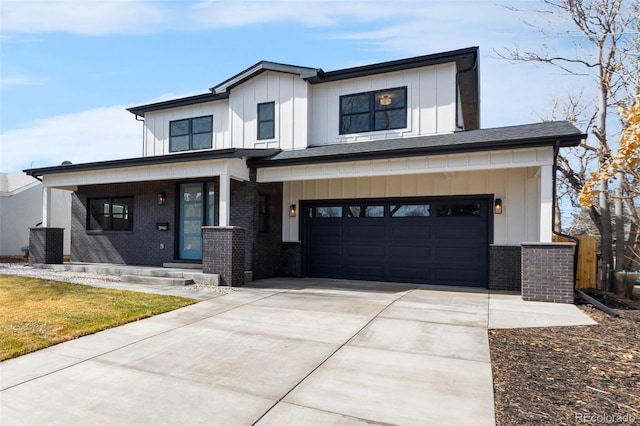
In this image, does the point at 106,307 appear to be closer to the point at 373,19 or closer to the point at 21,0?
the point at 21,0

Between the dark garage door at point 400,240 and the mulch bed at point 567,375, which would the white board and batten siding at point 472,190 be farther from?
the mulch bed at point 567,375

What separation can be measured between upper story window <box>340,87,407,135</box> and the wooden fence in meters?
6.11

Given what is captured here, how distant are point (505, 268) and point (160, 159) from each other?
977 centimetres

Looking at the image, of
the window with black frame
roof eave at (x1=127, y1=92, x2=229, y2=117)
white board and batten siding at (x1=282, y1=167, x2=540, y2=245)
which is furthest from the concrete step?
roof eave at (x1=127, y1=92, x2=229, y2=117)

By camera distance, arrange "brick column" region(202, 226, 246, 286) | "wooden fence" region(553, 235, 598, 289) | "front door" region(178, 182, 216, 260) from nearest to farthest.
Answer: "brick column" region(202, 226, 246, 286) < "wooden fence" region(553, 235, 598, 289) < "front door" region(178, 182, 216, 260)

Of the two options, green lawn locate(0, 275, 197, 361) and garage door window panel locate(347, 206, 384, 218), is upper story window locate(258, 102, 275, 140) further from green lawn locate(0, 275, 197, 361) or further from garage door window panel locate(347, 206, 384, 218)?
green lawn locate(0, 275, 197, 361)

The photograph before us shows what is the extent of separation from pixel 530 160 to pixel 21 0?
39.2 feet

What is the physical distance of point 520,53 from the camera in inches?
539

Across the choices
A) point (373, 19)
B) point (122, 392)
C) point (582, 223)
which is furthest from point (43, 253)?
point (582, 223)

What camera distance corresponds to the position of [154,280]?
976 centimetres

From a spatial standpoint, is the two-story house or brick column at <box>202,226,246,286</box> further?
the two-story house

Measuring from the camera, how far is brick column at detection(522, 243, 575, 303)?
25.1ft

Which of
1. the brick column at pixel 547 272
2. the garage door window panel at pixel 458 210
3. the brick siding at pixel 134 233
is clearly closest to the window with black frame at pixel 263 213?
the brick siding at pixel 134 233

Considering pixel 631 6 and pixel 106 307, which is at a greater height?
pixel 631 6
